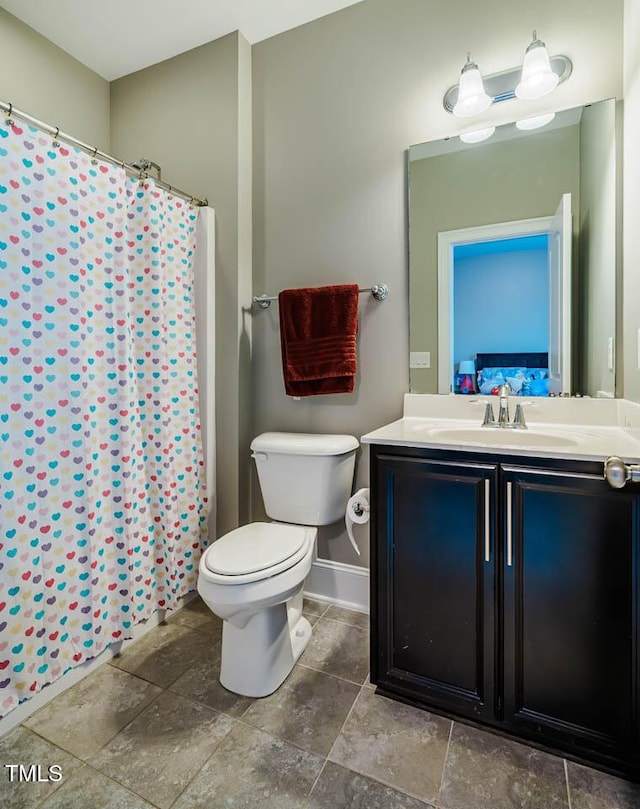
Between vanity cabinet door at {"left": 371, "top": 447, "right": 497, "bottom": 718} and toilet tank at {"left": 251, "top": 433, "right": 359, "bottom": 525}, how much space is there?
414mm

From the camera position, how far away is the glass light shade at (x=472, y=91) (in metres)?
1.54

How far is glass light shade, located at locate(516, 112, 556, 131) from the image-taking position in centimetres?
150

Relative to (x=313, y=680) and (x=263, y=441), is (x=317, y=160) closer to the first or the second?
(x=263, y=441)

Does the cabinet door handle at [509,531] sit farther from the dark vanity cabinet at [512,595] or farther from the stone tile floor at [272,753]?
the stone tile floor at [272,753]

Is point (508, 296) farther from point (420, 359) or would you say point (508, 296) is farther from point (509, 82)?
point (509, 82)

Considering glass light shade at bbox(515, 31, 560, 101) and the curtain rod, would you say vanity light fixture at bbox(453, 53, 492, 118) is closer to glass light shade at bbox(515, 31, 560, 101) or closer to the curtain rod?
glass light shade at bbox(515, 31, 560, 101)

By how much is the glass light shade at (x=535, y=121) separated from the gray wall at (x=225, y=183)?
1.20m

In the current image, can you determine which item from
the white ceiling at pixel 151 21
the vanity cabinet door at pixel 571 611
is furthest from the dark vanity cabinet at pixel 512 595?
the white ceiling at pixel 151 21

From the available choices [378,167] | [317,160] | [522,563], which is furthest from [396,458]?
[317,160]

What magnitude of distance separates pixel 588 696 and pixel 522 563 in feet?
1.20

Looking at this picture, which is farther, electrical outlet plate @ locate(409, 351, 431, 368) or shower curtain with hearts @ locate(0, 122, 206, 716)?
electrical outlet plate @ locate(409, 351, 431, 368)

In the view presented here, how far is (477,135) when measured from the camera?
1608 mm

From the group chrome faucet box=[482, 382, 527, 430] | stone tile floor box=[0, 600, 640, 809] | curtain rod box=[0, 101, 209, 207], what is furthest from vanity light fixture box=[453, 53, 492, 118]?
stone tile floor box=[0, 600, 640, 809]

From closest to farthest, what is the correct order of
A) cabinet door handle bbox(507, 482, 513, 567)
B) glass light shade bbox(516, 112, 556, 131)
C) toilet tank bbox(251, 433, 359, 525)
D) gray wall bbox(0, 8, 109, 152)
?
1. cabinet door handle bbox(507, 482, 513, 567)
2. glass light shade bbox(516, 112, 556, 131)
3. toilet tank bbox(251, 433, 359, 525)
4. gray wall bbox(0, 8, 109, 152)
